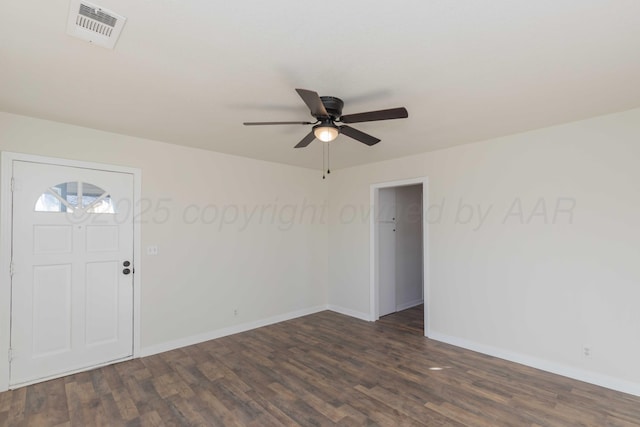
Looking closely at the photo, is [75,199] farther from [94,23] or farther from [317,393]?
[317,393]

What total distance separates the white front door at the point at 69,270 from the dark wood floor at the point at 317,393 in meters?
0.27

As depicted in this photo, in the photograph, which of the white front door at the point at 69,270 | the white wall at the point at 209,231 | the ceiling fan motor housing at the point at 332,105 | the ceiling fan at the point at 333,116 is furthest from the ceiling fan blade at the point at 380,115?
the white front door at the point at 69,270

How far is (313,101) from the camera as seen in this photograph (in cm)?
206

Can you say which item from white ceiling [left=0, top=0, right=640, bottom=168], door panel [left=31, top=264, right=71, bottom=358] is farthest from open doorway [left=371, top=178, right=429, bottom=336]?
door panel [left=31, top=264, right=71, bottom=358]

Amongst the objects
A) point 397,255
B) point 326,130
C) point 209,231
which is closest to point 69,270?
point 209,231

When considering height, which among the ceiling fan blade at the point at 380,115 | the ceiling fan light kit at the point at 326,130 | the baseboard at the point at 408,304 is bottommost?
the baseboard at the point at 408,304

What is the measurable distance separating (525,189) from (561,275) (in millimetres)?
965

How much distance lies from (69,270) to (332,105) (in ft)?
10.4

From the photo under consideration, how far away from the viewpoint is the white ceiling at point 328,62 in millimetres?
1586

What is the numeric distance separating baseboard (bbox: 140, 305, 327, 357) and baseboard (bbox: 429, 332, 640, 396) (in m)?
2.18

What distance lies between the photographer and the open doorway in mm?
5078

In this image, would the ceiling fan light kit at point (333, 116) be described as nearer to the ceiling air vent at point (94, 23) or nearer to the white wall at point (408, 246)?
the ceiling air vent at point (94, 23)

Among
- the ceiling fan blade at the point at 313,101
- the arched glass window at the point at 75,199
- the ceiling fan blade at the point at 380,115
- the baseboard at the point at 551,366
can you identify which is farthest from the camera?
the arched glass window at the point at 75,199

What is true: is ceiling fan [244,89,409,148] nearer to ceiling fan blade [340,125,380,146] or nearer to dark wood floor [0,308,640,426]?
ceiling fan blade [340,125,380,146]
